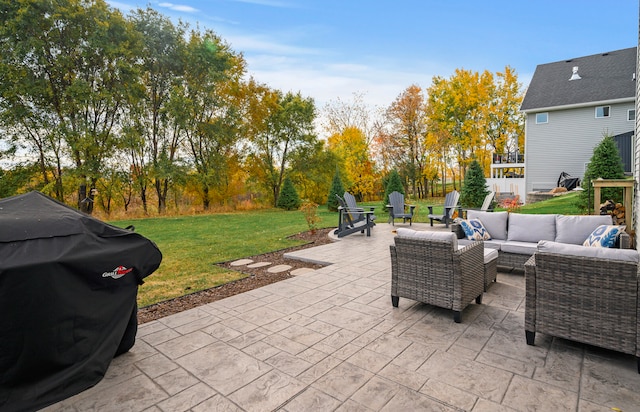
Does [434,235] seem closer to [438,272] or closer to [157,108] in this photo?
[438,272]

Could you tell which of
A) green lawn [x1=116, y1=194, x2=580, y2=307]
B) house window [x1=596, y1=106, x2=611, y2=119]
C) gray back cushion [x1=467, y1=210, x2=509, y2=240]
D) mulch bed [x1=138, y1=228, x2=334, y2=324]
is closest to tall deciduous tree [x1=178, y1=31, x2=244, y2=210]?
green lawn [x1=116, y1=194, x2=580, y2=307]

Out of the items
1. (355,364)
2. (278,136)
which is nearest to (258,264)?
(355,364)

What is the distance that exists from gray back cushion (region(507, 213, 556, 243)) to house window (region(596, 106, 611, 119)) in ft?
46.8

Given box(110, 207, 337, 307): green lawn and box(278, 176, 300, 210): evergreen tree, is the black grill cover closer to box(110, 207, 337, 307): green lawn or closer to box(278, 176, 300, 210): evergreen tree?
box(110, 207, 337, 307): green lawn

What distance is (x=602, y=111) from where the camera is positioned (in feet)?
47.1

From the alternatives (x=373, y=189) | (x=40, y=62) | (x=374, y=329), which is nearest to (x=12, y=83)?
(x=40, y=62)

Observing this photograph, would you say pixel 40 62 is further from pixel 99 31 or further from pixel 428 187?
pixel 428 187

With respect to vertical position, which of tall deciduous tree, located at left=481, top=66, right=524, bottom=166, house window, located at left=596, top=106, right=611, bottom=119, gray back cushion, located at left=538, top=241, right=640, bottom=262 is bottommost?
gray back cushion, located at left=538, top=241, right=640, bottom=262

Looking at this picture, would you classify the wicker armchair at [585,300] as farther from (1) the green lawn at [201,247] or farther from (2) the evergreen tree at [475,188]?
(2) the evergreen tree at [475,188]

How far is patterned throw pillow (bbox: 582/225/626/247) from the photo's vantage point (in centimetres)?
352

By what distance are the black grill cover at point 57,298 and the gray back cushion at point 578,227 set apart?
485 centimetres

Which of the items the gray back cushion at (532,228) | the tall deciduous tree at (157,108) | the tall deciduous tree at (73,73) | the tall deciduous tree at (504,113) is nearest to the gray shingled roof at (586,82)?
the tall deciduous tree at (504,113)

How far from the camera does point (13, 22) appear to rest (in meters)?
10.9

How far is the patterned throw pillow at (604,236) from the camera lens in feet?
11.5
